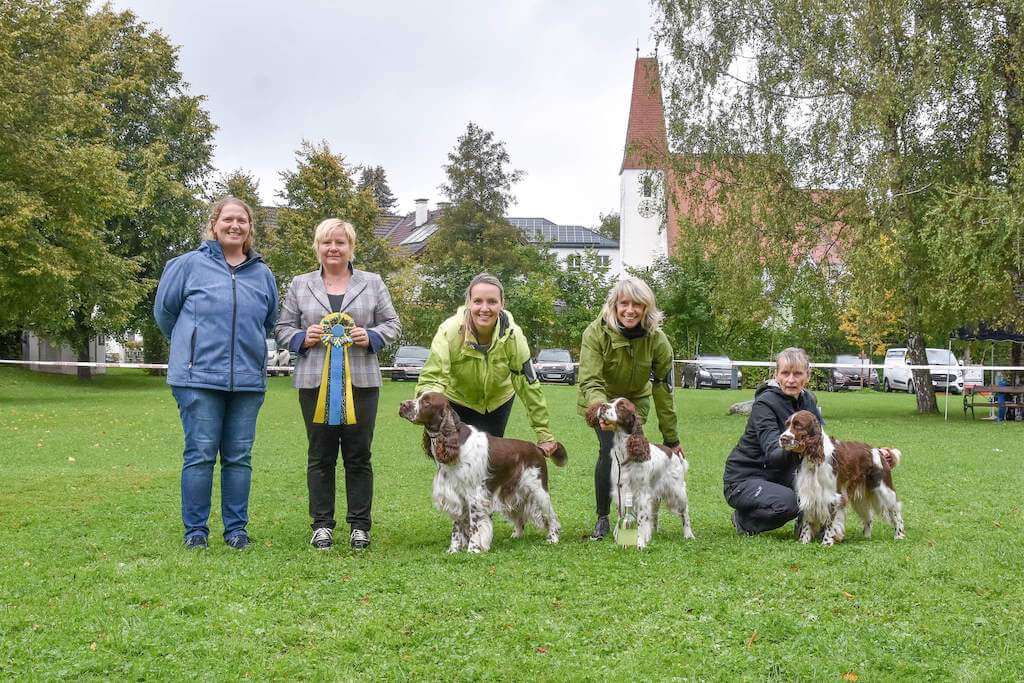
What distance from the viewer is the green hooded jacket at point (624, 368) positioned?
6.52 metres

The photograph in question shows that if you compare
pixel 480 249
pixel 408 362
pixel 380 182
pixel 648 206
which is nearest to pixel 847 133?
pixel 648 206

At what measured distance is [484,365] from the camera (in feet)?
20.8

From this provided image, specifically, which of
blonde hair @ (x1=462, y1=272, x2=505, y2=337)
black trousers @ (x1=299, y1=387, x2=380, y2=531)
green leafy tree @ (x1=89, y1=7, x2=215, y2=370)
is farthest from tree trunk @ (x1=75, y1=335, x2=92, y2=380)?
blonde hair @ (x1=462, y1=272, x2=505, y2=337)

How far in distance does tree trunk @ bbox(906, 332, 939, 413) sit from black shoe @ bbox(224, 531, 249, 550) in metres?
20.3

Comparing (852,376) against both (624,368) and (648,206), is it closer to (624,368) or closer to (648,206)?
(648,206)

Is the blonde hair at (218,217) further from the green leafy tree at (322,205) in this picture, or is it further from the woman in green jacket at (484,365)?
A: the green leafy tree at (322,205)

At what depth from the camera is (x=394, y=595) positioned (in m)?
5.08

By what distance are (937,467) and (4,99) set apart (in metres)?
20.7

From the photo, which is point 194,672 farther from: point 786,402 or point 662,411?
point 786,402

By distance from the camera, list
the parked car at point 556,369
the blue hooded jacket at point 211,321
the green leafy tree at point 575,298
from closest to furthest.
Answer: the blue hooded jacket at point 211,321
the parked car at point 556,369
the green leafy tree at point 575,298

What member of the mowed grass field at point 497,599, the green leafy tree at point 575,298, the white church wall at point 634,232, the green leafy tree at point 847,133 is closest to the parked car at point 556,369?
the green leafy tree at point 575,298

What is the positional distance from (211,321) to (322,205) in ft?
114

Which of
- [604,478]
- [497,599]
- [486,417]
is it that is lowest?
[497,599]

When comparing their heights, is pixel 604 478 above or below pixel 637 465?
below
